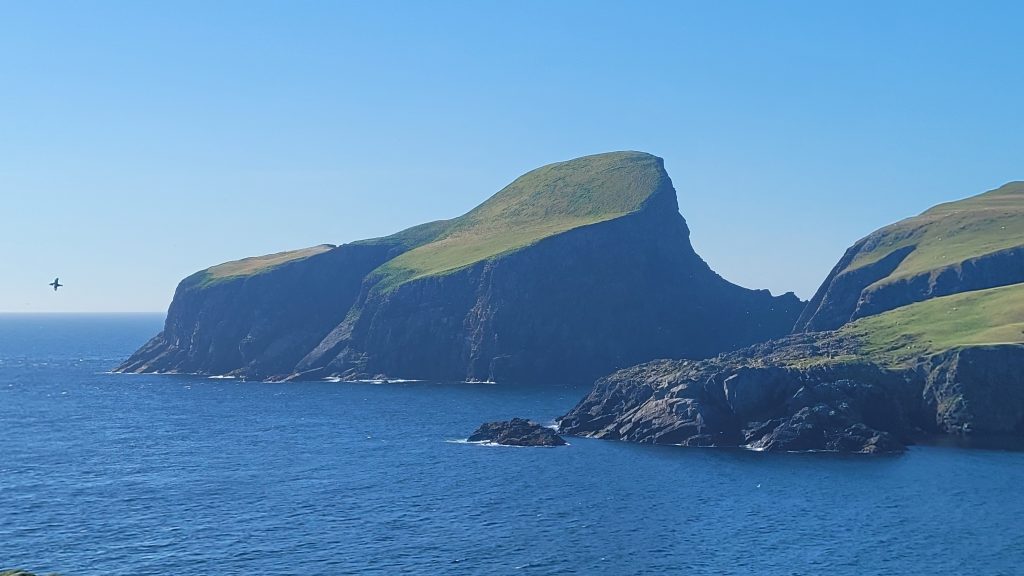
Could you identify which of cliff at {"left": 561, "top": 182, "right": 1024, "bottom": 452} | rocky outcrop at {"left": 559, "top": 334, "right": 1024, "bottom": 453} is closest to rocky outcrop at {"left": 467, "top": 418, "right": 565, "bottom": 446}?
cliff at {"left": 561, "top": 182, "right": 1024, "bottom": 452}

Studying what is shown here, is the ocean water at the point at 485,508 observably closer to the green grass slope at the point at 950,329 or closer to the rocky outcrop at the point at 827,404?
the rocky outcrop at the point at 827,404

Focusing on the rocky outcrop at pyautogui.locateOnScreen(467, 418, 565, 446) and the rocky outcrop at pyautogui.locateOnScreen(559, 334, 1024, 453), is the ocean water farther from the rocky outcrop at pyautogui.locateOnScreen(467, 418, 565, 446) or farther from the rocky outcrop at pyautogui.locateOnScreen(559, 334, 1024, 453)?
the rocky outcrop at pyautogui.locateOnScreen(559, 334, 1024, 453)

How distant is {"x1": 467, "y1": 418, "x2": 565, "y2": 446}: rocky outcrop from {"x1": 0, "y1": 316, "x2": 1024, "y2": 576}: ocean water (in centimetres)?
442

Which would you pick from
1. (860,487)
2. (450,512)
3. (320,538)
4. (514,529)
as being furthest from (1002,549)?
(320,538)

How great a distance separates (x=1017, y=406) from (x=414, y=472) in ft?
285

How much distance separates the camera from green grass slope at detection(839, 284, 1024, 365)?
559 ft

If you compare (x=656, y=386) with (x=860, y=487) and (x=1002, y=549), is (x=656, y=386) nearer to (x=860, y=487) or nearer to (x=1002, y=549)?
(x=860, y=487)

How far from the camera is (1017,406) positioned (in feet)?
519

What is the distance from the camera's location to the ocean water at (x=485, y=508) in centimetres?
9662

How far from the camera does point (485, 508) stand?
384ft

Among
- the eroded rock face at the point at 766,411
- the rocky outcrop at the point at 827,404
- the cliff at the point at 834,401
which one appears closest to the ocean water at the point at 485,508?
the eroded rock face at the point at 766,411

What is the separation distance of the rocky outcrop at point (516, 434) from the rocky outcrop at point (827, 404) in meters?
9.33

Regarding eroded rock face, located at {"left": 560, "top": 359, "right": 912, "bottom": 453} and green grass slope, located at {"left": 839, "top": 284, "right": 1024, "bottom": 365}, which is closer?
eroded rock face, located at {"left": 560, "top": 359, "right": 912, "bottom": 453}

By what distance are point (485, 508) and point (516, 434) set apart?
44739 mm
